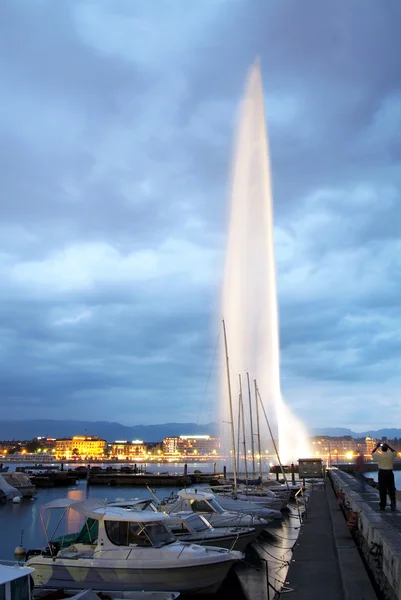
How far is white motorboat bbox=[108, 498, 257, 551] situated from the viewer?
19.5 meters

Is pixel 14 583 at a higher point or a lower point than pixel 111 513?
lower

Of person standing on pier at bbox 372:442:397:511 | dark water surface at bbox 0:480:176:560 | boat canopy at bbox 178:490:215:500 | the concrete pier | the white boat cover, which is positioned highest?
person standing on pier at bbox 372:442:397:511

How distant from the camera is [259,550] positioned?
24047 millimetres

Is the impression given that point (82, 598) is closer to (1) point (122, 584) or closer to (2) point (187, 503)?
(1) point (122, 584)

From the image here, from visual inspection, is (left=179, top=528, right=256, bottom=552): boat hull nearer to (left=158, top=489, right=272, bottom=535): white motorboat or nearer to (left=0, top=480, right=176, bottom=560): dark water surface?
(left=158, top=489, right=272, bottom=535): white motorboat

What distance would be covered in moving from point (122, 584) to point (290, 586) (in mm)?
5148

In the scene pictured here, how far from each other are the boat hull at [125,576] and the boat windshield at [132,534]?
78cm

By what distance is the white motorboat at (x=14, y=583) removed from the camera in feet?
32.9

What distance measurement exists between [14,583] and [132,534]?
22.0 feet

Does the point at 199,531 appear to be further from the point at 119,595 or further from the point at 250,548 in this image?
the point at 119,595

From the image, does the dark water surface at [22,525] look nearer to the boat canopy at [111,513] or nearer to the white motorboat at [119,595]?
the boat canopy at [111,513]

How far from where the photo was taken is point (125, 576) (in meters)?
15.7

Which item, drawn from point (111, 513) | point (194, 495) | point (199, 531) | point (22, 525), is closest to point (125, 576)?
point (111, 513)

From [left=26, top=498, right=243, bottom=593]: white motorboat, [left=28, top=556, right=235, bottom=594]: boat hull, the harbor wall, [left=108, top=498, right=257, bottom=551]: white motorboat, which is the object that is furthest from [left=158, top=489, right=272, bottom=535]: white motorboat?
the harbor wall
